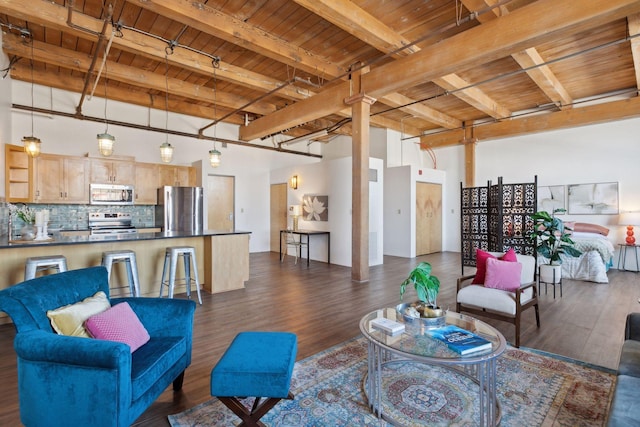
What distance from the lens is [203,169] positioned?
768 cm

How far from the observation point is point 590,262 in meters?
5.63

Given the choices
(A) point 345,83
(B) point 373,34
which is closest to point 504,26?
(B) point 373,34

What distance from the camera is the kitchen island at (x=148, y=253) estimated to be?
3619 mm

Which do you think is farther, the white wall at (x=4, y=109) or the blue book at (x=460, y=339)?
the white wall at (x=4, y=109)

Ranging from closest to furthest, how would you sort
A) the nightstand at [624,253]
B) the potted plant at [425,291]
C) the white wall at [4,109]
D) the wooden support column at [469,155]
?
the potted plant at [425,291] < the white wall at [4,109] < the nightstand at [624,253] < the wooden support column at [469,155]

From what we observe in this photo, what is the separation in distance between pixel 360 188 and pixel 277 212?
170 inches

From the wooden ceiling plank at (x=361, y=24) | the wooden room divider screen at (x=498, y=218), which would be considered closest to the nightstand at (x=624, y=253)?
the wooden room divider screen at (x=498, y=218)

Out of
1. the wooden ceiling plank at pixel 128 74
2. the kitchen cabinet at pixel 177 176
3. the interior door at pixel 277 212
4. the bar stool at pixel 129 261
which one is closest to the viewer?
the bar stool at pixel 129 261

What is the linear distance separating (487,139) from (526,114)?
3.40 ft

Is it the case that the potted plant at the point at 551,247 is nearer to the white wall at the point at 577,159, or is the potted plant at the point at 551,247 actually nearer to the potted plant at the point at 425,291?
the white wall at the point at 577,159

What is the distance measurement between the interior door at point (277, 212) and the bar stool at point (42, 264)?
19.3 ft

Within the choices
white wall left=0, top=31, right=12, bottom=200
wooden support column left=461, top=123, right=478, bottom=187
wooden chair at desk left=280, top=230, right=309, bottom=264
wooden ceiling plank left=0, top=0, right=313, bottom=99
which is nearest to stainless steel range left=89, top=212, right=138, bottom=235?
white wall left=0, top=31, right=12, bottom=200

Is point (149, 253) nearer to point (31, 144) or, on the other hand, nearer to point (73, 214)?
point (31, 144)

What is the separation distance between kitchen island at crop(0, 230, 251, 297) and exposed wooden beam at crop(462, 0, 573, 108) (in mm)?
4386
